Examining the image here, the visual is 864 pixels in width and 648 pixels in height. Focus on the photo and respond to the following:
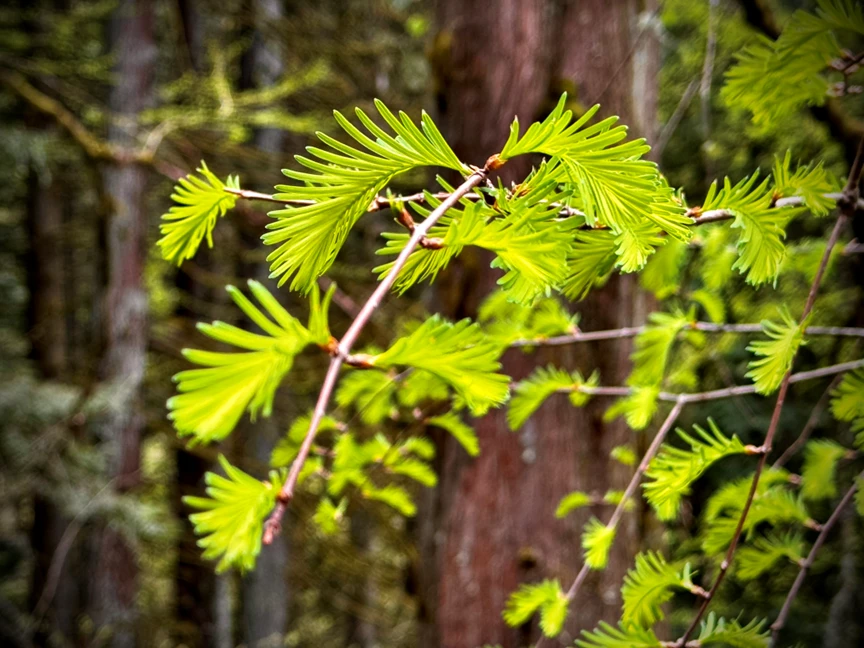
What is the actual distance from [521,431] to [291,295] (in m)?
3.55

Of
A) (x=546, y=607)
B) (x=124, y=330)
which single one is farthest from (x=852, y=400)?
(x=124, y=330)

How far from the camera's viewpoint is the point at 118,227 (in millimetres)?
3531

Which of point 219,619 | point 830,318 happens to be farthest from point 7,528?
point 830,318

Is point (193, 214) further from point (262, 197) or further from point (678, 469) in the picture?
point (678, 469)

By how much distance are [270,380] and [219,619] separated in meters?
5.92

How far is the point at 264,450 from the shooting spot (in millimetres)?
5203

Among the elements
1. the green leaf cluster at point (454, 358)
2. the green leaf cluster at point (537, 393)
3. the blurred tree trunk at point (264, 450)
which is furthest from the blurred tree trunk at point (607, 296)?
the blurred tree trunk at point (264, 450)

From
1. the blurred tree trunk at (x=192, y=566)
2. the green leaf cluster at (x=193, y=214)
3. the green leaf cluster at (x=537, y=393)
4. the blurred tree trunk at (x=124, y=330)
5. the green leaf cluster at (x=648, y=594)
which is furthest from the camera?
the blurred tree trunk at (x=192, y=566)

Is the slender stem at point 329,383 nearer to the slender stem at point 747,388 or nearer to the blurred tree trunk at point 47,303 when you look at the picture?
the slender stem at point 747,388

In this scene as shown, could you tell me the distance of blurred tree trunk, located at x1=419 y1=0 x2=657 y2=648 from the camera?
153cm

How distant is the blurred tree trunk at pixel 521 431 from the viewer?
153 centimetres

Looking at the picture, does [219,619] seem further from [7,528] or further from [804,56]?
[804,56]

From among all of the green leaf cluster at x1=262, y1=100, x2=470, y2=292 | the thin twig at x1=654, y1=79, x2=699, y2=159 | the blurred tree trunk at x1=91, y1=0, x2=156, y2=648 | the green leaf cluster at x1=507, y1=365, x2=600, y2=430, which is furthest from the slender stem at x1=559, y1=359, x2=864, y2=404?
the blurred tree trunk at x1=91, y1=0, x2=156, y2=648

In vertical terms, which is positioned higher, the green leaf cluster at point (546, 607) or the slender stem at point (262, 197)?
the slender stem at point (262, 197)
